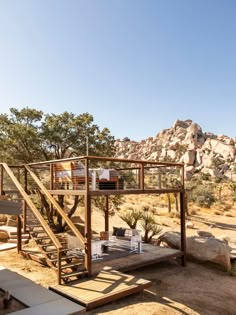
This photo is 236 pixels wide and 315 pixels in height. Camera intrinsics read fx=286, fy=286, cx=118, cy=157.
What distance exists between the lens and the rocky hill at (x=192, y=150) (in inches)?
3681

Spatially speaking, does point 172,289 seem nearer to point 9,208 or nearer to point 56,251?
point 56,251

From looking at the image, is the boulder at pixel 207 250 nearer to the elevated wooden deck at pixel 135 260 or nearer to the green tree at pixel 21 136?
the elevated wooden deck at pixel 135 260

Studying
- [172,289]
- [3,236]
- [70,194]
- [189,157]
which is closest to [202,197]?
[3,236]

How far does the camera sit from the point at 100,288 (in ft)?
26.5

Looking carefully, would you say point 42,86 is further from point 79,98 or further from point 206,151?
point 206,151

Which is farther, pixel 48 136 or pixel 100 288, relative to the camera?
pixel 48 136

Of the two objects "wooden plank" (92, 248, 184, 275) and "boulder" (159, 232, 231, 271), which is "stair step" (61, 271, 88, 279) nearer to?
"wooden plank" (92, 248, 184, 275)

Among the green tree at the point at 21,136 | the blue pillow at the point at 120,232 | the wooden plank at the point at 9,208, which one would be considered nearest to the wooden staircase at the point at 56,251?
the wooden plank at the point at 9,208

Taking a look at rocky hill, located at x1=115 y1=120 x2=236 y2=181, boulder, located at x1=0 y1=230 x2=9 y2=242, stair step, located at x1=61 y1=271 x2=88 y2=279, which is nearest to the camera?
stair step, located at x1=61 y1=271 x2=88 y2=279

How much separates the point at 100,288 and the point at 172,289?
258 centimetres

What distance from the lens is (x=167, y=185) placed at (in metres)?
40.1

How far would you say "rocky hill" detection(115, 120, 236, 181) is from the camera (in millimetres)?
93500

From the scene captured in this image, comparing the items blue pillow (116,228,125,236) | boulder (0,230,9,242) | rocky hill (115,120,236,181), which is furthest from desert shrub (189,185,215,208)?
rocky hill (115,120,236,181)

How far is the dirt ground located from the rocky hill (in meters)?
67.1
